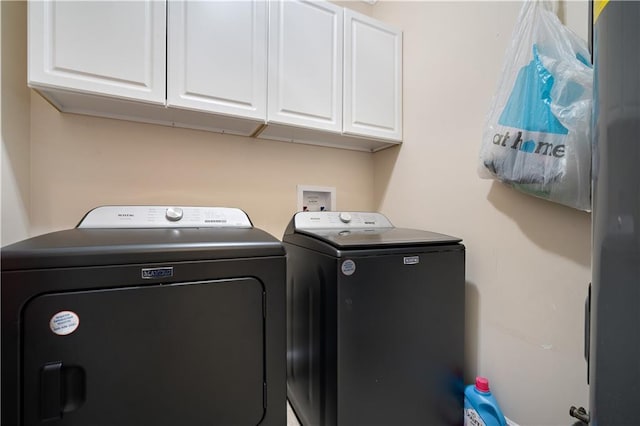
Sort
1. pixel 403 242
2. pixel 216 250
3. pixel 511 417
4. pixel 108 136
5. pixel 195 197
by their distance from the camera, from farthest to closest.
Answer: pixel 195 197, pixel 108 136, pixel 511 417, pixel 403 242, pixel 216 250

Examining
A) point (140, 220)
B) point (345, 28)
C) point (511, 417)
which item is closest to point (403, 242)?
point (511, 417)

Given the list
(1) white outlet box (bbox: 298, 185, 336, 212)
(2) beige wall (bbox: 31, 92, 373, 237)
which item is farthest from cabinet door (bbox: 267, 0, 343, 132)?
(1) white outlet box (bbox: 298, 185, 336, 212)

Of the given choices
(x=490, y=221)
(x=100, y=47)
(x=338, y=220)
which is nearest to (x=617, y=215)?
(x=490, y=221)

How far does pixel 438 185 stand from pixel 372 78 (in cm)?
77

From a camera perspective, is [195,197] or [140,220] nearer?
[140,220]

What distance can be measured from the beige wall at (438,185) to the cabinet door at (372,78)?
8cm

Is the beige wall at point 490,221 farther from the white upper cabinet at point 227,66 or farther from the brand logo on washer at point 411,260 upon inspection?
the brand logo on washer at point 411,260

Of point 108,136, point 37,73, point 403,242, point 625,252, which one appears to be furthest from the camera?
→ point 108,136

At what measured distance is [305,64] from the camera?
1.51 metres

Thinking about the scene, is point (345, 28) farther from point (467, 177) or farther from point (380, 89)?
point (467, 177)

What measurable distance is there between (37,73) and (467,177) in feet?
6.20

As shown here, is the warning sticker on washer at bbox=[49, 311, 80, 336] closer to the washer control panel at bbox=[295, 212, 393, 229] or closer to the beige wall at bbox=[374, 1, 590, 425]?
the washer control panel at bbox=[295, 212, 393, 229]

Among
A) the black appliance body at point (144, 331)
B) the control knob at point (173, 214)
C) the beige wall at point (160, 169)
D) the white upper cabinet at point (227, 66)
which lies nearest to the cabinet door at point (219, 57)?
the white upper cabinet at point (227, 66)

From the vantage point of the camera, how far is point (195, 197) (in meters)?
1.56
